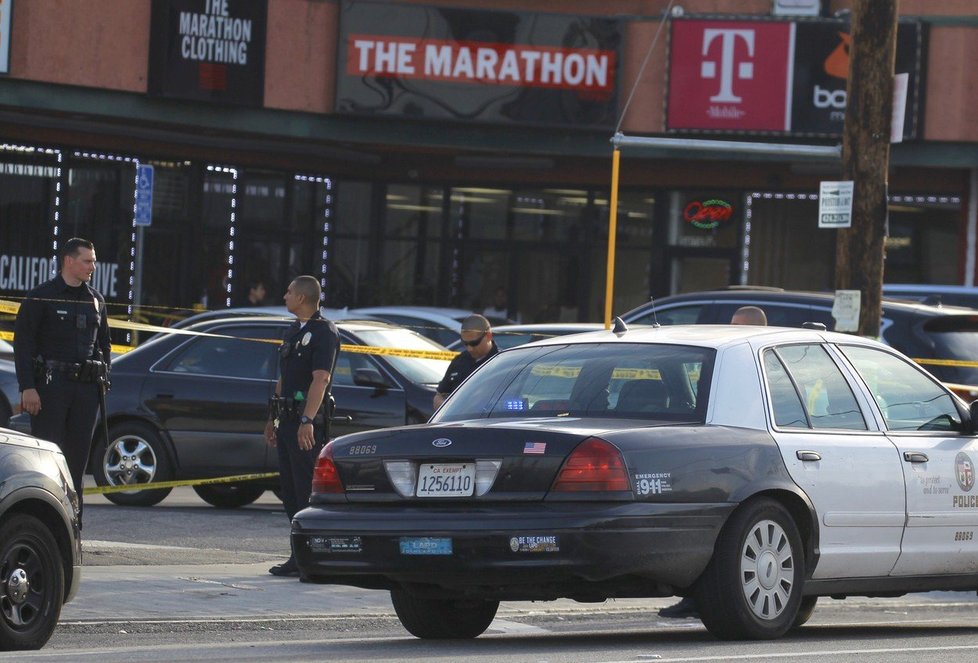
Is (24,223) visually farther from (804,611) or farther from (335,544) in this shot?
(335,544)

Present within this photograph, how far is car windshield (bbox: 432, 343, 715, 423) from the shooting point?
8398 mm

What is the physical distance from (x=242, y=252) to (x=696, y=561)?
19.5 m

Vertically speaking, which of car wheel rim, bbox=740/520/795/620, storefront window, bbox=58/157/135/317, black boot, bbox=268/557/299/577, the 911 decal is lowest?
black boot, bbox=268/557/299/577

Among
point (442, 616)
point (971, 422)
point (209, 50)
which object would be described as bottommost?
point (442, 616)

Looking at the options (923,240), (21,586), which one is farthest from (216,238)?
(21,586)

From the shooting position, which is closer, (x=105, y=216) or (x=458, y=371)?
(x=458, y=371)

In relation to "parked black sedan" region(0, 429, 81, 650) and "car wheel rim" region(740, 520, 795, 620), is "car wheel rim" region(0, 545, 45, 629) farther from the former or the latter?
"car wheel rim" region(740, 520, 795, 620)

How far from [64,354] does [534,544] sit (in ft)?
13.9

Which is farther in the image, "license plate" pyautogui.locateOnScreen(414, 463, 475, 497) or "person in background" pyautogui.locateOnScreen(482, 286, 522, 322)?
"person in background" pyautogui.locateOnScreen(482, 286, 522, 322)

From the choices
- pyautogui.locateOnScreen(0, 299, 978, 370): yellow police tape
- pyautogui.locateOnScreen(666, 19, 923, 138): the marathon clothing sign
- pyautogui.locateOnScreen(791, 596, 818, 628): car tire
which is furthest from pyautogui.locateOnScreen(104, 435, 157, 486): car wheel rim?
pyautogui.locateOnScreen(666, 19, 923, 138): the marathon clothing sign

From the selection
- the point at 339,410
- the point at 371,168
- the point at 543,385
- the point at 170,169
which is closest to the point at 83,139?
the point at 170,169

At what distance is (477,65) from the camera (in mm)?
24703

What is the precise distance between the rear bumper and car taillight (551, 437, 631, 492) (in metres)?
0.08

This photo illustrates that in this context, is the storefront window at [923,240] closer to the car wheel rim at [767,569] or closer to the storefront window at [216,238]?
the storefront window at [216,238]
